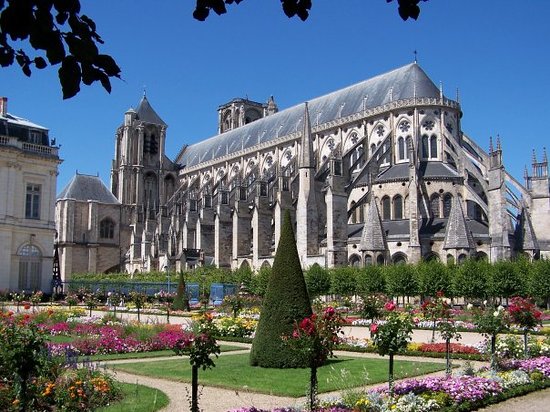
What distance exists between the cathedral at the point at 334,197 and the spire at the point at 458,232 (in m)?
0.06

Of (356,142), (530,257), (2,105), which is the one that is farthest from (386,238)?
(2,105)

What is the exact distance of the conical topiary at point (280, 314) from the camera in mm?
12469

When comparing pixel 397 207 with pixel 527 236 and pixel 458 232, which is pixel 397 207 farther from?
pixel 527 236

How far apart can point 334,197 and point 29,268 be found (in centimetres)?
1872

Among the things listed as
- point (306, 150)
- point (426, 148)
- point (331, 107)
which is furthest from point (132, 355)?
point (331, 107)

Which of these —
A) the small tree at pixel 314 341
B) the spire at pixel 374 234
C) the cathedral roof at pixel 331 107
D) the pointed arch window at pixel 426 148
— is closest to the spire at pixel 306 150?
the spire at pixel 374 234

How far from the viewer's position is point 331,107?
53.9 metres

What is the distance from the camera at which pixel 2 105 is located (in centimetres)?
3366

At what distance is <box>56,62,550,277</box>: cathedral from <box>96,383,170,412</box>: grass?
27471 millimetres

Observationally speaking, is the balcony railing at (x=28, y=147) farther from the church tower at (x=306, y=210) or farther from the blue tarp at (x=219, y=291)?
the church tower at (x=306, y=210)

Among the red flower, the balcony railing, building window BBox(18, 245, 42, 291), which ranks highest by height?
the balcony railing

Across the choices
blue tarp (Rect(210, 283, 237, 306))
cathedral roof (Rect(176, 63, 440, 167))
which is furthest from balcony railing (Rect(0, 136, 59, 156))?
cathedral roof (Rect(176, 63, 440, 167))

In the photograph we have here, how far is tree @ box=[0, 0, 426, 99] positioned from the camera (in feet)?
10.2

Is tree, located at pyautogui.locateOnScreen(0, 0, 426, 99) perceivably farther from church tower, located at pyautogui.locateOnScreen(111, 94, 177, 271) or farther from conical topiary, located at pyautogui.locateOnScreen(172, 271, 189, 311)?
church tower, located at pyautogui.locateOnScreen(111, 94, 177, 271)
